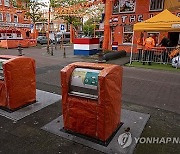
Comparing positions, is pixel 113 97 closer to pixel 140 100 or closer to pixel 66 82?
pixel 66 82

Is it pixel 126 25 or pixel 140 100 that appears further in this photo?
pixel 126 25

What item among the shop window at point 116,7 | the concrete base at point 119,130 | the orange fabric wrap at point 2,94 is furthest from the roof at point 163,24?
the orange fabric wrap at point 2,94

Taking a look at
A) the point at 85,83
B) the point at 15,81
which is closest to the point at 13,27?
the point at 15,81

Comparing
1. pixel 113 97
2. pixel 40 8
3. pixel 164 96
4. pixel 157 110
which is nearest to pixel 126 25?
pixel 164 96

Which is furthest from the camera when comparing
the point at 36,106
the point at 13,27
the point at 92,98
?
the point at 13,27

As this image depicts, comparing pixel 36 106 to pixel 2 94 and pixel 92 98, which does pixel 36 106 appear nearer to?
pixel 2 94

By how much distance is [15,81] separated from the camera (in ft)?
15.7

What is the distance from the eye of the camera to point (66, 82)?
3.68m

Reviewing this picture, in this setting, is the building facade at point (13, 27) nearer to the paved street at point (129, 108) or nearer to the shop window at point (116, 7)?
the shop window at point (116, 7)

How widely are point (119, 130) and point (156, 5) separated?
15.5m

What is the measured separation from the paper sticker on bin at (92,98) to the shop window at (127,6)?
15.5 metres

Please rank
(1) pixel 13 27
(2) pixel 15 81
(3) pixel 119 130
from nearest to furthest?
(3) pixel 119 130 < (2) pixel 15 81 < (1) pixel 13 27

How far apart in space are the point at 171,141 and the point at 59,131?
2254mm

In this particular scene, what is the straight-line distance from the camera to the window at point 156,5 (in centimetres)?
1624
